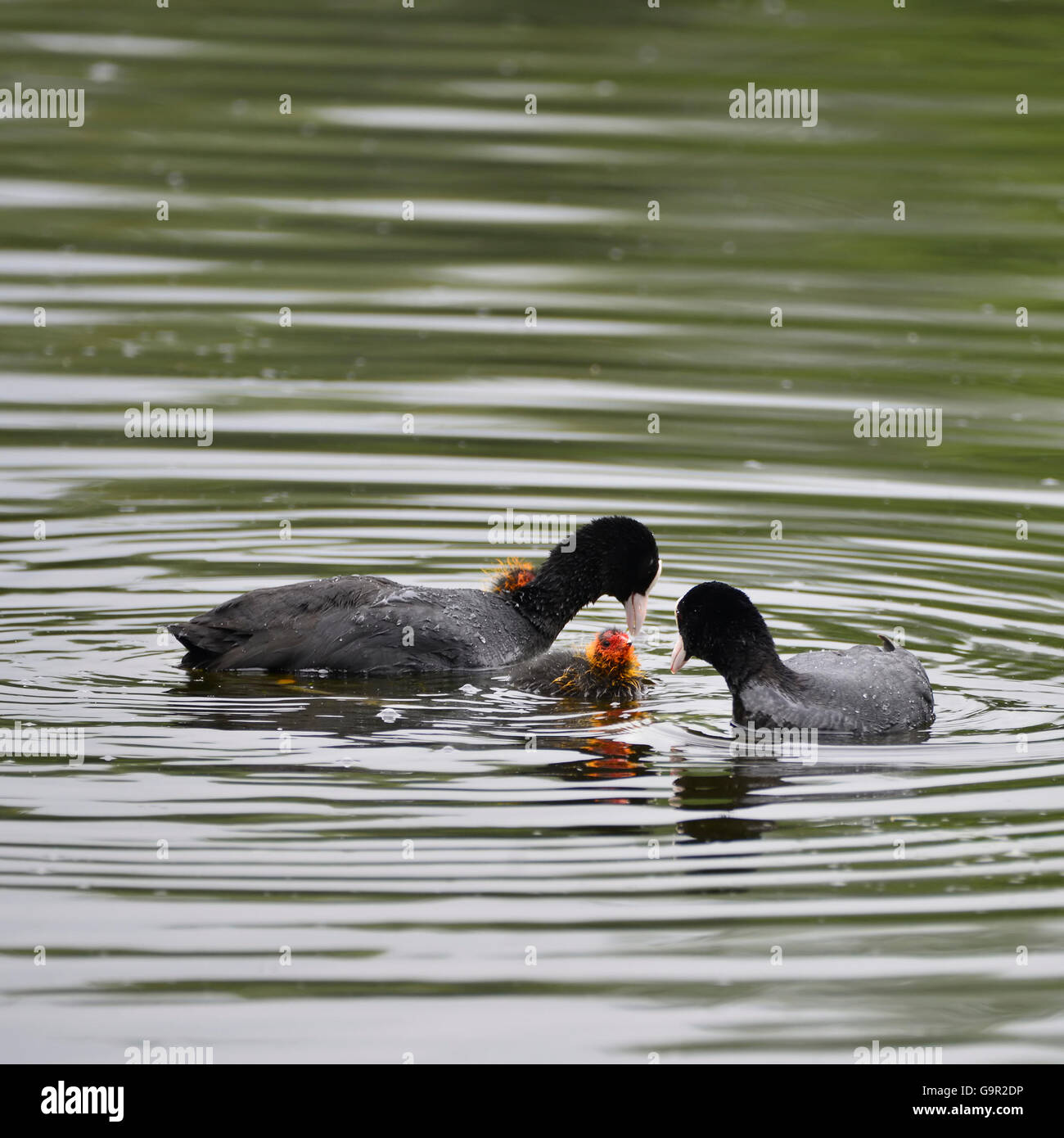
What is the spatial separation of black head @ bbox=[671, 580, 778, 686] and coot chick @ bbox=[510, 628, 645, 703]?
0.53 metres

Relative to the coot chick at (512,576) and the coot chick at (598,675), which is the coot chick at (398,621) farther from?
the coot chick at (598,675)

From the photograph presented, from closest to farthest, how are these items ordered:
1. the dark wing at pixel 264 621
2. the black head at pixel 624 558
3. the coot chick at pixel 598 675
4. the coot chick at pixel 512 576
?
the coot chick at pixel 598 675
the dark wing at pixel 264 621
the black head at pixel 624 558
the coot chick at pixel 512 576

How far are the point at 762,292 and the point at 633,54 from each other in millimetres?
6496

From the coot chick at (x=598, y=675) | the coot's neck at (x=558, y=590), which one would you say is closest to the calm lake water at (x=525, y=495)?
the coot chick at (x=598, y=675)

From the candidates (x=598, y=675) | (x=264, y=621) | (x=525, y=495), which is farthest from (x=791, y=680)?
(x=525, y=495)

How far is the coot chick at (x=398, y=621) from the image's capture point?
10.1 metres

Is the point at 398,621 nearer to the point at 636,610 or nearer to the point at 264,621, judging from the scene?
the point at 264,621

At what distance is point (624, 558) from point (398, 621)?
1274mm

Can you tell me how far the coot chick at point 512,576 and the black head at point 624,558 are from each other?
37 centimetres

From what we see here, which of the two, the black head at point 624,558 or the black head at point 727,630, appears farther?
the black head at point 624,558

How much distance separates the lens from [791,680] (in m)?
9.19

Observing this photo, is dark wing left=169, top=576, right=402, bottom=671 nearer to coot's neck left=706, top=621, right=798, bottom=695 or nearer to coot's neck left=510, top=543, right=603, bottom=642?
coot's neck left=510, top=543, right=603, bottom=642
